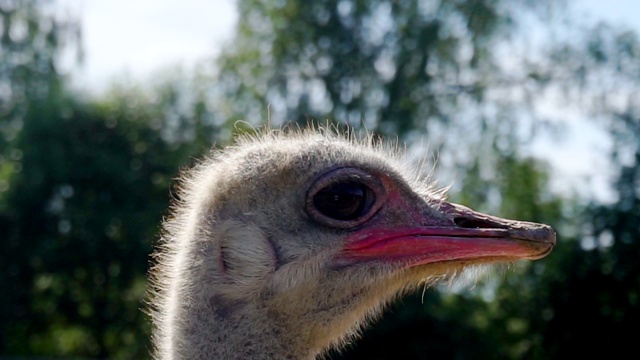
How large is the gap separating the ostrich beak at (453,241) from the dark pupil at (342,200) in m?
0.08

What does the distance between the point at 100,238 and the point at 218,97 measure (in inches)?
209

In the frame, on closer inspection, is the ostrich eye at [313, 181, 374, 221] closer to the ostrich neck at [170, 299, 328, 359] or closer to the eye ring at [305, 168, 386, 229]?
the eye ring at [305, 168, 386, 229]

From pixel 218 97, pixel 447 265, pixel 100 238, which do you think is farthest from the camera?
pixel 218 97

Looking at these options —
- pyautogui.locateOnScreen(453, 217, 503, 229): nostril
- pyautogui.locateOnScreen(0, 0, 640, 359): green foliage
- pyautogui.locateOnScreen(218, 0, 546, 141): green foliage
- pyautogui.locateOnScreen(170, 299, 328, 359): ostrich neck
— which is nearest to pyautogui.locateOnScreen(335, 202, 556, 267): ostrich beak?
pyautogui.locateOnScreen(453, 217, 503, 229): nostril

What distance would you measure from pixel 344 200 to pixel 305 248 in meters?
0.21

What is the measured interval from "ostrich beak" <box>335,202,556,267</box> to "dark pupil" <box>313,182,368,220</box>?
0.08m

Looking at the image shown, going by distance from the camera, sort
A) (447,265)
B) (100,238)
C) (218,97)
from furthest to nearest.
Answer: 1. (218,97)
2. (100,238)
3. (447,265)

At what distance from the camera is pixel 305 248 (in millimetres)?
3471

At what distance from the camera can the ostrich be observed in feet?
11.1

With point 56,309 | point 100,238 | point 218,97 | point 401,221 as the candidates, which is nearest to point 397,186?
point 401,221

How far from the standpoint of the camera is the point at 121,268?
73.3ft

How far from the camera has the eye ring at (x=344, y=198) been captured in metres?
3.47

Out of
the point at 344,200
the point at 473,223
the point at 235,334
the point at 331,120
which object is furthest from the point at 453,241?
the point at 331,120

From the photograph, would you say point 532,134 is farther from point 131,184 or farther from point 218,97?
point 131,184
